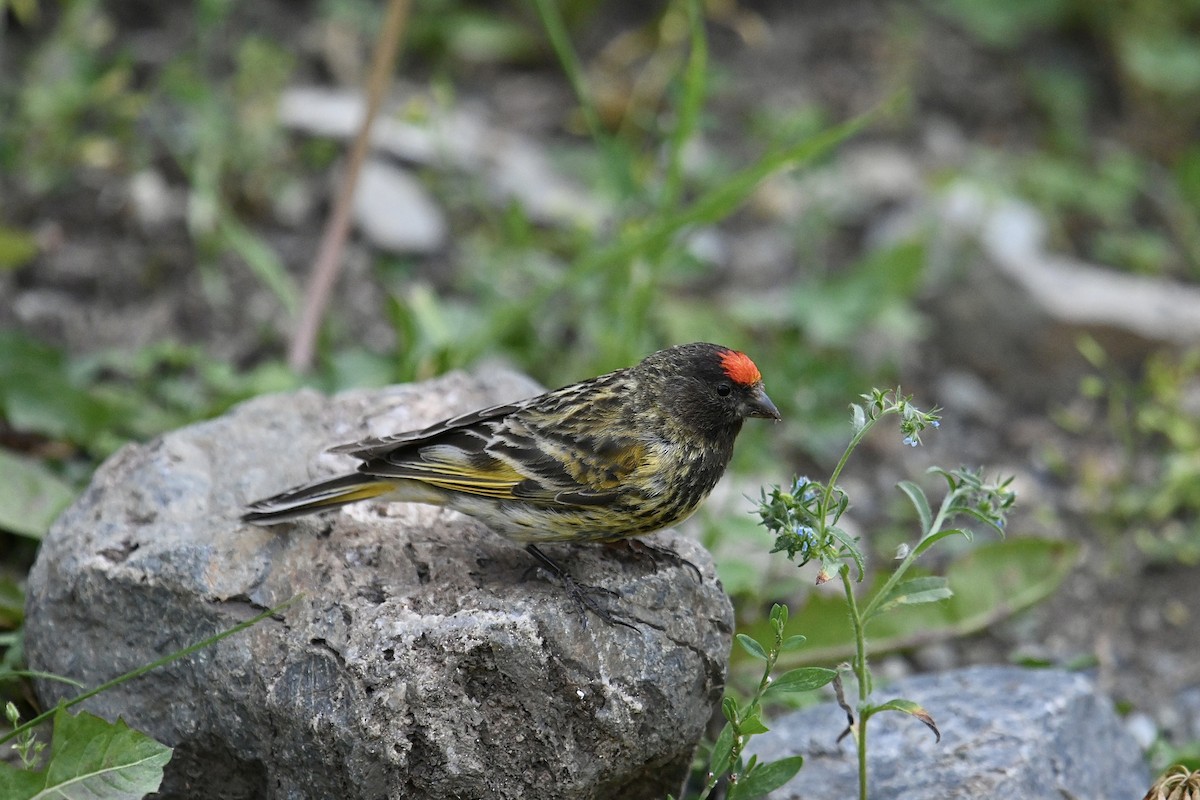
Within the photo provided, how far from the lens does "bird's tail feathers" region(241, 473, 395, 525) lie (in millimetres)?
4129

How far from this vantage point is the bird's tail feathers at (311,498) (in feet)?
13.5

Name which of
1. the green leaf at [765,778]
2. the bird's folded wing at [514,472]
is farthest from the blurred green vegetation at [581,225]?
the green leaf at [765,778]

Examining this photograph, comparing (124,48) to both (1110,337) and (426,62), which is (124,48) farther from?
(1110,337)

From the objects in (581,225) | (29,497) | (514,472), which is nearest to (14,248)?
(29,497)

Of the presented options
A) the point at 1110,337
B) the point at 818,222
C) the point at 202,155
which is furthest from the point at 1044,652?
the point at 202,155

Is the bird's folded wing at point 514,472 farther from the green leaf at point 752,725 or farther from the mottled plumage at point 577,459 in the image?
the green leaf at point 752,725

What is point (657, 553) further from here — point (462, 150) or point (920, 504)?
point (462, 150)

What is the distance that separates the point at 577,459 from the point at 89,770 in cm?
166

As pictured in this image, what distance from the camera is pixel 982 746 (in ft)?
13.8

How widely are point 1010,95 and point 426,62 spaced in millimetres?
4318

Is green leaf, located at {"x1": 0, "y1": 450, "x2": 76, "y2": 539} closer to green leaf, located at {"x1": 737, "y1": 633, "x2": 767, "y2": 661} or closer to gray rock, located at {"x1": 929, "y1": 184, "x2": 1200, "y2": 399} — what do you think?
green leaf, located at {"x1": 737, "y1": 633, "x2": 767, "y2": 661}

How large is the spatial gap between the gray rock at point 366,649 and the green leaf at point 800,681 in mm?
417

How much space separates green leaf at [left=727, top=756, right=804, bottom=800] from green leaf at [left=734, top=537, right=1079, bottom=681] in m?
1.59

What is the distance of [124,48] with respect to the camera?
27.0 feet
